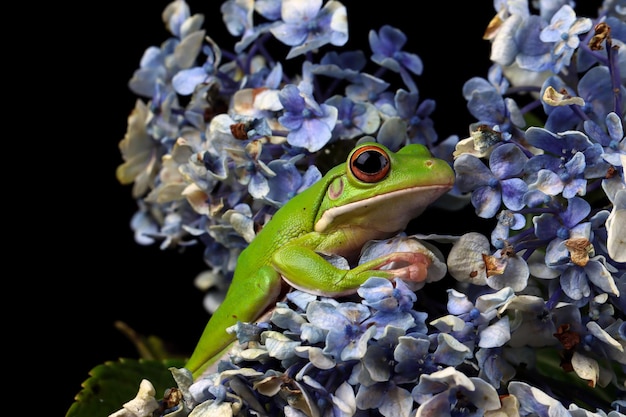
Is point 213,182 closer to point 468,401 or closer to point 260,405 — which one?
point 260,405

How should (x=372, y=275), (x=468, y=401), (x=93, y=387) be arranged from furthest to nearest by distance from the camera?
(x=93, y=387) → (x=372, y=275) → (x=468, y=401)

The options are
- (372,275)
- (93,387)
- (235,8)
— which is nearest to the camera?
(372,275)

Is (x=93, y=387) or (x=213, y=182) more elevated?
(x=213, y=182)

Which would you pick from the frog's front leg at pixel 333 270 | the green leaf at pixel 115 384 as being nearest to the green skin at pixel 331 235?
the frog's front leg at pixel 333 270

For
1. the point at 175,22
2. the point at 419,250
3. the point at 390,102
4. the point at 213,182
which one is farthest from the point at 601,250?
the point at 175,22

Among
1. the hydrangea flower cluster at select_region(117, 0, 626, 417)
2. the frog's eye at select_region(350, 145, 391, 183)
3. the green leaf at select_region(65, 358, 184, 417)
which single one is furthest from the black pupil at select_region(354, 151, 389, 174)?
the green leaf at select_region(65, 358, 184, 417)

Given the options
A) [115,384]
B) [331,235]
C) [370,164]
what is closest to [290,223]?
[331,235]

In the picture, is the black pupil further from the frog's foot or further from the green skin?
the frog's foot
